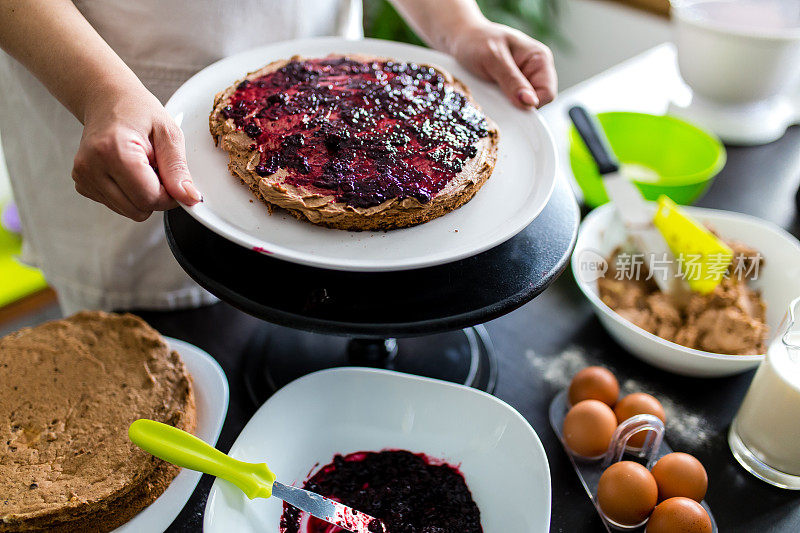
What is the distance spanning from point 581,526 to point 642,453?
7.1 inches

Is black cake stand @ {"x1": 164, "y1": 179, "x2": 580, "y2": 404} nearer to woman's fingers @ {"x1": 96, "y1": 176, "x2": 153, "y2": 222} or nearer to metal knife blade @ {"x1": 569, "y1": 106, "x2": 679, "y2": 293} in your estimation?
woman's fingers @ {"x1": 96, "y1": 176, "x2": 153, "y2": 222}

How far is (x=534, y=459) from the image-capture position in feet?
3.08

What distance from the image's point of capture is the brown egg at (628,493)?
960mm

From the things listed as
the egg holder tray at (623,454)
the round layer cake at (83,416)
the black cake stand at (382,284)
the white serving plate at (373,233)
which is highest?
the white serving plate at (373,233)

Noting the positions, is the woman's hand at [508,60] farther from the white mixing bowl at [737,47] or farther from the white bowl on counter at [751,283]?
the white mixing bowl at [737,47]

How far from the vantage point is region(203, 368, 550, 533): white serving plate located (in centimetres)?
92

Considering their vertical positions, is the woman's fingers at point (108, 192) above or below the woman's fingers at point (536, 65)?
above

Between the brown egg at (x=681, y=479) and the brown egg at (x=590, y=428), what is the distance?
0.10m

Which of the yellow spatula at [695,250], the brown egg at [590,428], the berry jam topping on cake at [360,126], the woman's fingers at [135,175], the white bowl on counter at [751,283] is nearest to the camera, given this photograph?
the woman's fingers at [135,175]

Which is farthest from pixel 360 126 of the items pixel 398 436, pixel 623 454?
pixel 623 454

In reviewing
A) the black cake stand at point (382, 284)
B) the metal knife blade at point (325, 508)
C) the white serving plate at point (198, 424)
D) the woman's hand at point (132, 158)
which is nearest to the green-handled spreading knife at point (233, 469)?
the metal knife blade at point (325, 508)

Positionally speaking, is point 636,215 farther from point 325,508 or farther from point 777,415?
point 325,508

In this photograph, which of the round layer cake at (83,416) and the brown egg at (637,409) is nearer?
the round layer cake at (83,416)

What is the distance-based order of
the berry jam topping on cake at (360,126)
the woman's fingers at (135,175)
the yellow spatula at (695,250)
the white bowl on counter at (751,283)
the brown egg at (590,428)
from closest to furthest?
1. the woman's fingers at (135,175)
2. the berry jam topping on cake at (360,126)
3. the brown egg at (590,428)
4. the white bowl on counter at (751,283)
5. the yellow spatula at (695,250)
